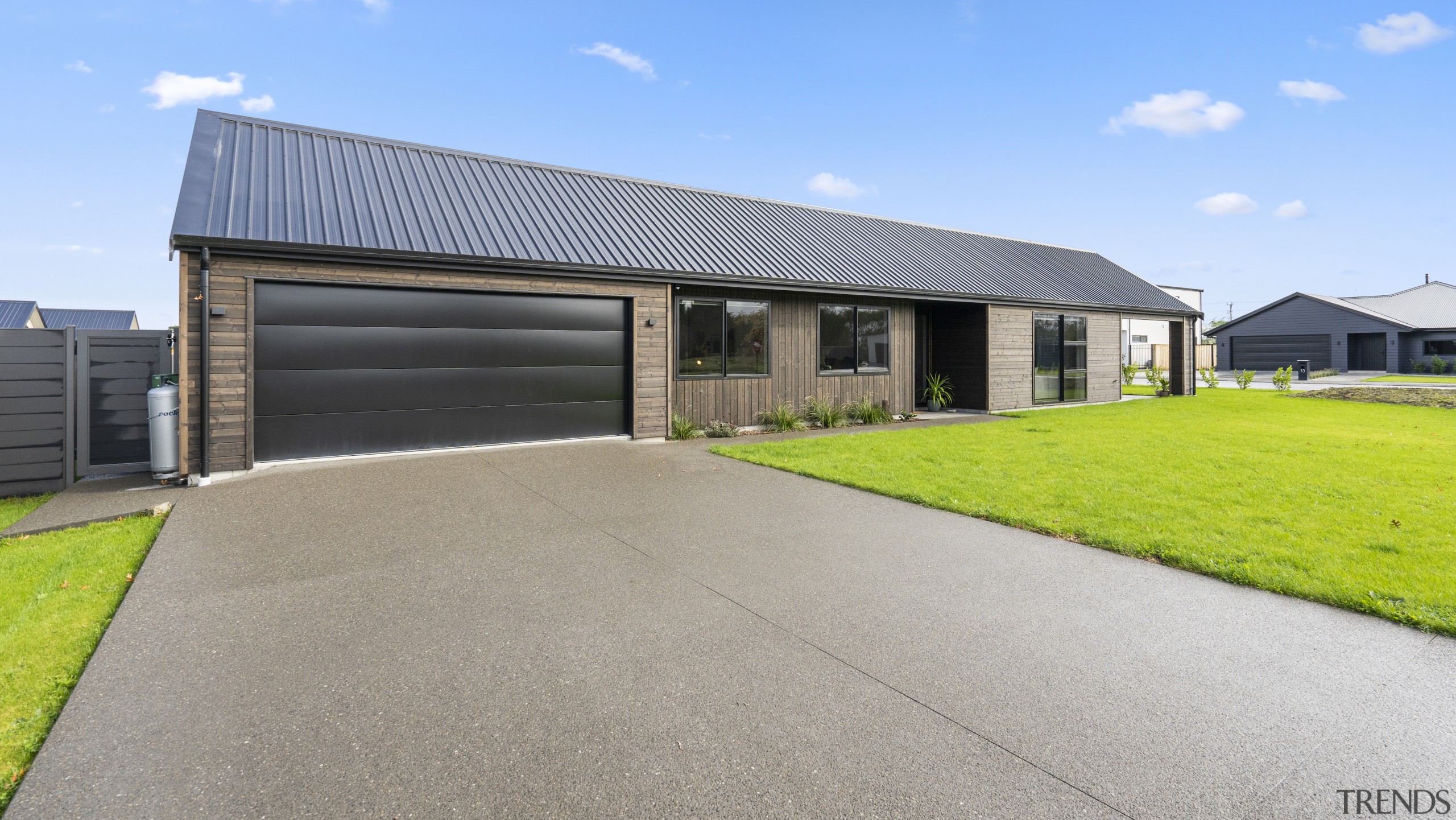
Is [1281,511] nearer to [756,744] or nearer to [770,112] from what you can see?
[756,744]

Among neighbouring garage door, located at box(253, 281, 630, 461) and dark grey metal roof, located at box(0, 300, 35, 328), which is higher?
dark grey metal roof, located at box(0, 300, 35, 328)

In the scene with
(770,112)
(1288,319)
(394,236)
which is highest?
(770,112)

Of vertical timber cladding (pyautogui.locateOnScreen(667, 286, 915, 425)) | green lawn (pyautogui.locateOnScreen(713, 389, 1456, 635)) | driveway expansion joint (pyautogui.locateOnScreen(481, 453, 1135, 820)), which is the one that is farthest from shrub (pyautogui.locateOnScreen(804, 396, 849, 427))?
driveway expansion joint (pyautogui.locateOnScreen(481, 453, 1135, 820))

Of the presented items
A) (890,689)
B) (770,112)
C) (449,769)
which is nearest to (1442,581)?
(890,689)

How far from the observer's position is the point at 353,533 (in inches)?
206

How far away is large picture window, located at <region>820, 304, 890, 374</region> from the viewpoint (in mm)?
13227

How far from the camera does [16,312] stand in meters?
28.3

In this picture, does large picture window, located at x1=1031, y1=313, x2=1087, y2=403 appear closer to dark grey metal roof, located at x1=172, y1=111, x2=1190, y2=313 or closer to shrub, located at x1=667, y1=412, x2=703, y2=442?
dark grey metal roof, located at x1=172, y1=111, x2=1190, y2=313

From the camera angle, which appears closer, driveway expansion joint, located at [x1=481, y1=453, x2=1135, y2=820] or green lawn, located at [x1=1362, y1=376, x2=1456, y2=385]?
driveway expansion joint, located at [x1=481, y1=453, x2=1135, y2=820]

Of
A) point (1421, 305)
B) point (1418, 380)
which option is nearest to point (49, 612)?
point (1418, 380)

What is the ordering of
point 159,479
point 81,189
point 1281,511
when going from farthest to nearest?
point 81,189, point 159,479, point 1281,511

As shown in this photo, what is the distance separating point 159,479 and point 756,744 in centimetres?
876

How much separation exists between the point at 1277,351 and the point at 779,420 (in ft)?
137

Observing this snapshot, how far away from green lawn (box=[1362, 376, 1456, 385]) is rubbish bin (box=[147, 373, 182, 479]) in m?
39.8
